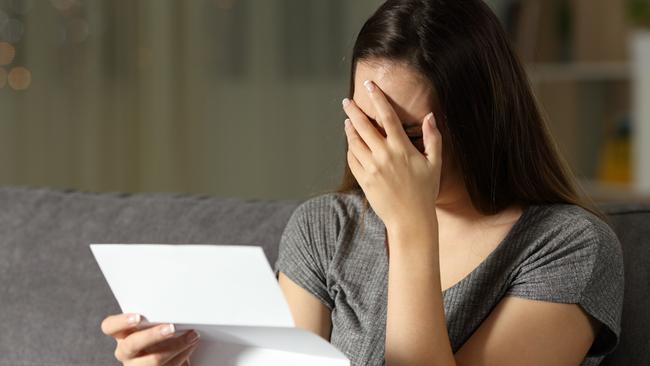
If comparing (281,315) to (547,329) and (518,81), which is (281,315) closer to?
(547,329)

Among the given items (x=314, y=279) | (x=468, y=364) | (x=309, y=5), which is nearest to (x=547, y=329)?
(x=468, y=364)

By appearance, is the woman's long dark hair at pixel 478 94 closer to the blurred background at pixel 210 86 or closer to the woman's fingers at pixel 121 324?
the woman's fingers at pixel 121 324

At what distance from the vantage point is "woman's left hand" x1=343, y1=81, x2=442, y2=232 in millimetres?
1210

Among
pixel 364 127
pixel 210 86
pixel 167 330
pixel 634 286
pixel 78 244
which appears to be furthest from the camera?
pixel 210 86

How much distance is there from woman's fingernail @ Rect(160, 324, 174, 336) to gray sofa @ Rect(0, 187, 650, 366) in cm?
44

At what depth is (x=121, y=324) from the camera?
3.79 ft

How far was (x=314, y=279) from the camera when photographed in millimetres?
1432

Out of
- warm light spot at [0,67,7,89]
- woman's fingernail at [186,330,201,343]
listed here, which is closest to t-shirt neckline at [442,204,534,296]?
woman's fingernail at [186,330,201,343]

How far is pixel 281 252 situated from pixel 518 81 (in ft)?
1.37

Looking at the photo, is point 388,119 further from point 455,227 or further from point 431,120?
point 455,227

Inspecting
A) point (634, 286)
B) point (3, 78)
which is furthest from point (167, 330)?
point (3, 78)

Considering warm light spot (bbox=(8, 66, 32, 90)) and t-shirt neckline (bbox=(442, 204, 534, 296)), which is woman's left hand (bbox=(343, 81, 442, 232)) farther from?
warm light spot (bbox=(8, 66, 32, 90))

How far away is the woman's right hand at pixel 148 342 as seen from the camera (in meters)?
1.14

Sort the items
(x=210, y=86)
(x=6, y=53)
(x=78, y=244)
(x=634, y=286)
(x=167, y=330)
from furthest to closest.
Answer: (x=210, y=86) → (x=6, y=53) → (x=78, y=244) → (x=634, y=286) → (x=167, y=330)
